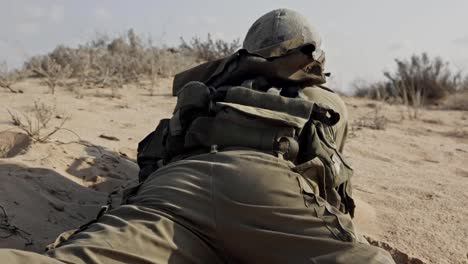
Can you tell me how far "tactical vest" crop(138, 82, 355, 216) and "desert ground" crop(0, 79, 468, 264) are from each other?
0.84 meters

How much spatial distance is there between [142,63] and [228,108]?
615cm

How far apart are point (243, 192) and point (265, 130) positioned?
1.19 feet

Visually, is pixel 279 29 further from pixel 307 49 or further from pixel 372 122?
pixel 372 122

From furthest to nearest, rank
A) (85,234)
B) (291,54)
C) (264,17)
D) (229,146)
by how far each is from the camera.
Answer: (264,17)
(291,54)
(229,146)
(85,234)

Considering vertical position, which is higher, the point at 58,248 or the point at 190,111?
the point at 190,111

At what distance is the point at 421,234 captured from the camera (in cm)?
400

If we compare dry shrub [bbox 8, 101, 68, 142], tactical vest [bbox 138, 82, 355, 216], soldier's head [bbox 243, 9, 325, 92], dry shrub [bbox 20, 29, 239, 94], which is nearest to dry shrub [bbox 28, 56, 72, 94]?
dry shrub [bbox 20, 29, 239, 94]

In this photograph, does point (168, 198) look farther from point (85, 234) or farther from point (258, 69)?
point (258, 69)

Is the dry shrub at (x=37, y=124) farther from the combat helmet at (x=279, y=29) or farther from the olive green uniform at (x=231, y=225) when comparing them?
the olive green uniform at (x=231, y=225)

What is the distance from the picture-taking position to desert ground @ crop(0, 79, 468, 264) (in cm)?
352

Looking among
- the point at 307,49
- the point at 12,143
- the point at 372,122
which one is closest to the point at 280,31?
the point at 307,49

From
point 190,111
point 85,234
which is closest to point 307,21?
point 190,111

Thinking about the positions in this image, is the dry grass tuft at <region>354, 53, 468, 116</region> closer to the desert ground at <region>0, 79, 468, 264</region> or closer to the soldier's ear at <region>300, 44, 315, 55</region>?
the desert ground at <region>0, 79, 468, 264</region>

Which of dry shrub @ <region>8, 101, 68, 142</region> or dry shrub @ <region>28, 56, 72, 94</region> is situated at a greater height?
dry shrub @ <region>28, 56, 72, 94</region>
